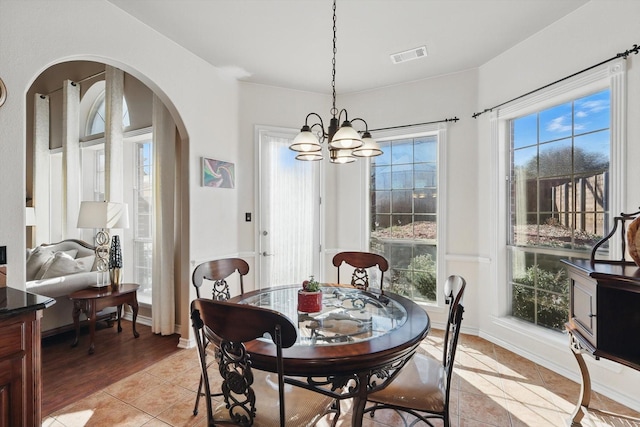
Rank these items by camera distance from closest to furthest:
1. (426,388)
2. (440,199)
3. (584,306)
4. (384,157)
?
(426,388) → (584,306) → (440,199) → (384,157)

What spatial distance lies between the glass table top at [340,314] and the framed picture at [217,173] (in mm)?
1506

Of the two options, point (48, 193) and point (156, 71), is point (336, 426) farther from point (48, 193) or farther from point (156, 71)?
point (48, 193)

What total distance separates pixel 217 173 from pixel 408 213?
232cm

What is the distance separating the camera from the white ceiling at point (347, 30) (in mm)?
2412

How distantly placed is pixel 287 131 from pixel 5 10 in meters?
2.57

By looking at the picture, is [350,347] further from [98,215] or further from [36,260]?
[36,260]

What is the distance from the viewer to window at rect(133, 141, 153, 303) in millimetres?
4039

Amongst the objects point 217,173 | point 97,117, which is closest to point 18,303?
point 217,173

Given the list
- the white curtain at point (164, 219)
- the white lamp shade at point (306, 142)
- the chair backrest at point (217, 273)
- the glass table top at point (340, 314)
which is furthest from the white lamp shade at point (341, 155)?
the white curtain at point (164, 219)

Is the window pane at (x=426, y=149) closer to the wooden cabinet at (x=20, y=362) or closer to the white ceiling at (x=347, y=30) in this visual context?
the white ceiling at (x=347, y=30)

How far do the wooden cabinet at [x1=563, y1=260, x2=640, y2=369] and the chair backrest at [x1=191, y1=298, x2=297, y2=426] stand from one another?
1.64 metres

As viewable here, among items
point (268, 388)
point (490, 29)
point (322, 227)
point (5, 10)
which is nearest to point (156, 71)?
point (5, 10)

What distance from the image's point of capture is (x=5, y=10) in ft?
5.93

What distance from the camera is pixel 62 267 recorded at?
136 inches
